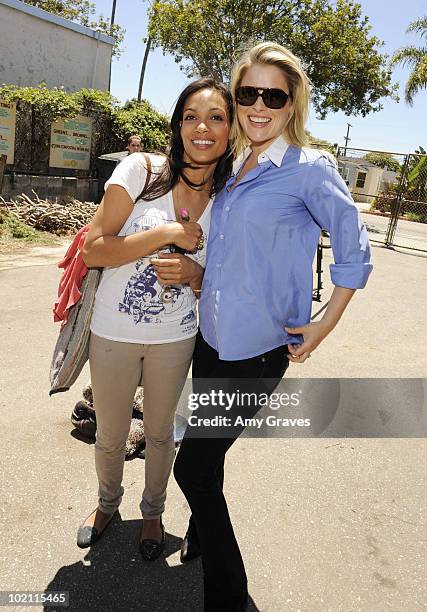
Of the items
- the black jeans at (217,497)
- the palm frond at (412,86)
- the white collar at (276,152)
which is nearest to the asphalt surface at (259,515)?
the black jeans at (217,497)

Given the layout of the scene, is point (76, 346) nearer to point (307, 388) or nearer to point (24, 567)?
point (24, 567)

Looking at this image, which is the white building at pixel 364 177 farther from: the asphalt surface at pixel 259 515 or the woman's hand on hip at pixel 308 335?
the woman's hand on hip at pixel 308 335

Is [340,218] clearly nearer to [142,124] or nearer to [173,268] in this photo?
[173,268]

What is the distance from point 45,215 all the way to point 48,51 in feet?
29.5

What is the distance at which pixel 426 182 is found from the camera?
1060 inches

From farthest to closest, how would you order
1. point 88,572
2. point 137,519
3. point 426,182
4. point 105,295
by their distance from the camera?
point 426,182 < point 137,519 < point 88,572 < point 105,295

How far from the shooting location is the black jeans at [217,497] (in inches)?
72.6

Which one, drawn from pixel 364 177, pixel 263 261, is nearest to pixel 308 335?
pixel 263 261

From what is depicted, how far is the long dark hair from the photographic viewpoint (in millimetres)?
1955

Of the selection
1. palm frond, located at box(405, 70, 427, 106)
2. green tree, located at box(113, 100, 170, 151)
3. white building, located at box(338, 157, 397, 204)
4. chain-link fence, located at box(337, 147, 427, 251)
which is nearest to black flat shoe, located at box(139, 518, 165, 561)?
chain-link fence, located at box(337, 147, 427, 251)

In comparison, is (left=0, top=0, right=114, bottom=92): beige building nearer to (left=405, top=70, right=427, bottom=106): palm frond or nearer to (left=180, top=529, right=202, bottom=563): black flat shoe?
(left=405, top=70, right=427, bottom=106): palm frond

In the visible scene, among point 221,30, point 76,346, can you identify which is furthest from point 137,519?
point 221,30

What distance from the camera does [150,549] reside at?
2.27 m

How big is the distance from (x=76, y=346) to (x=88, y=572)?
987 mm
